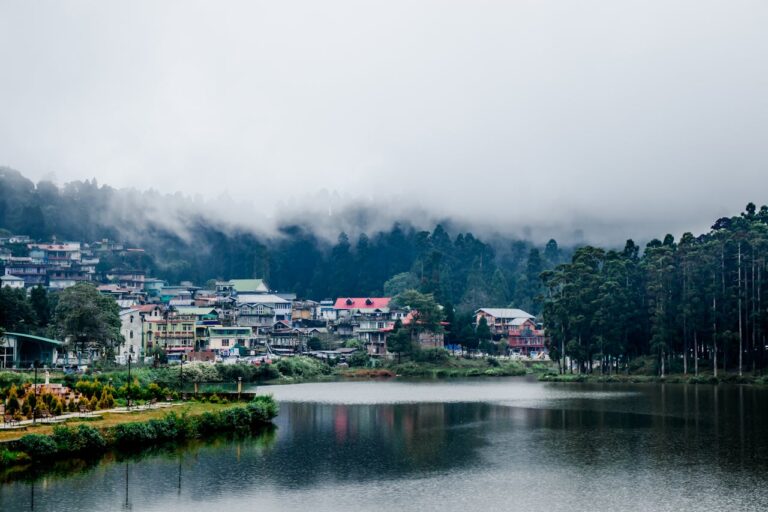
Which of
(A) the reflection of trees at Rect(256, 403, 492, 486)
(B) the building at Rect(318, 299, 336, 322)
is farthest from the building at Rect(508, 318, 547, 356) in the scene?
(A) the reflection of trees at Rect(256, 403, 492, 486)

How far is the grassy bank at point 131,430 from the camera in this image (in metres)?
41.9

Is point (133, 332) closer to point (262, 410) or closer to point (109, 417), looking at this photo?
point (262, 410)

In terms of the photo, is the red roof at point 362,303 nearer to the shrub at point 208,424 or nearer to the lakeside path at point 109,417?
the lakeside path at point 109,417

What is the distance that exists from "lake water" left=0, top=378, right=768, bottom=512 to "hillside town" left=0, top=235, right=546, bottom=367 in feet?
182

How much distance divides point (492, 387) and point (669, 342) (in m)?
23.0

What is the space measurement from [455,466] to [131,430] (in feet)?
61.1

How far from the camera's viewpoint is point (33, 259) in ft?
Answer: 640

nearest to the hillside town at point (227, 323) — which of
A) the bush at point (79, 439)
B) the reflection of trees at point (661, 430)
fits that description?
the bush at point (79, 439)

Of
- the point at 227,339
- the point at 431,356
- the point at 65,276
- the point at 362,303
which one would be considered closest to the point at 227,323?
the point at 227,339

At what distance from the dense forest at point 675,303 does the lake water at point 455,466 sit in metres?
30.4

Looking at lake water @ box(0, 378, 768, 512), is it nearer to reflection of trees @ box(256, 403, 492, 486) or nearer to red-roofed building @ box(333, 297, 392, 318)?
reflection of trees @ box(256, 403, 492, 486)

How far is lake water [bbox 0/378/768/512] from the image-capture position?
3544 cm

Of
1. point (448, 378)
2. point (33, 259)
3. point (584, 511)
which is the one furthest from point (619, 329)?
point (33, 259)

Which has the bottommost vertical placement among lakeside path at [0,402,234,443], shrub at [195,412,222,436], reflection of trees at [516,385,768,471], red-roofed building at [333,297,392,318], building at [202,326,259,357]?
reflection of trees at [516,385,768,471]
